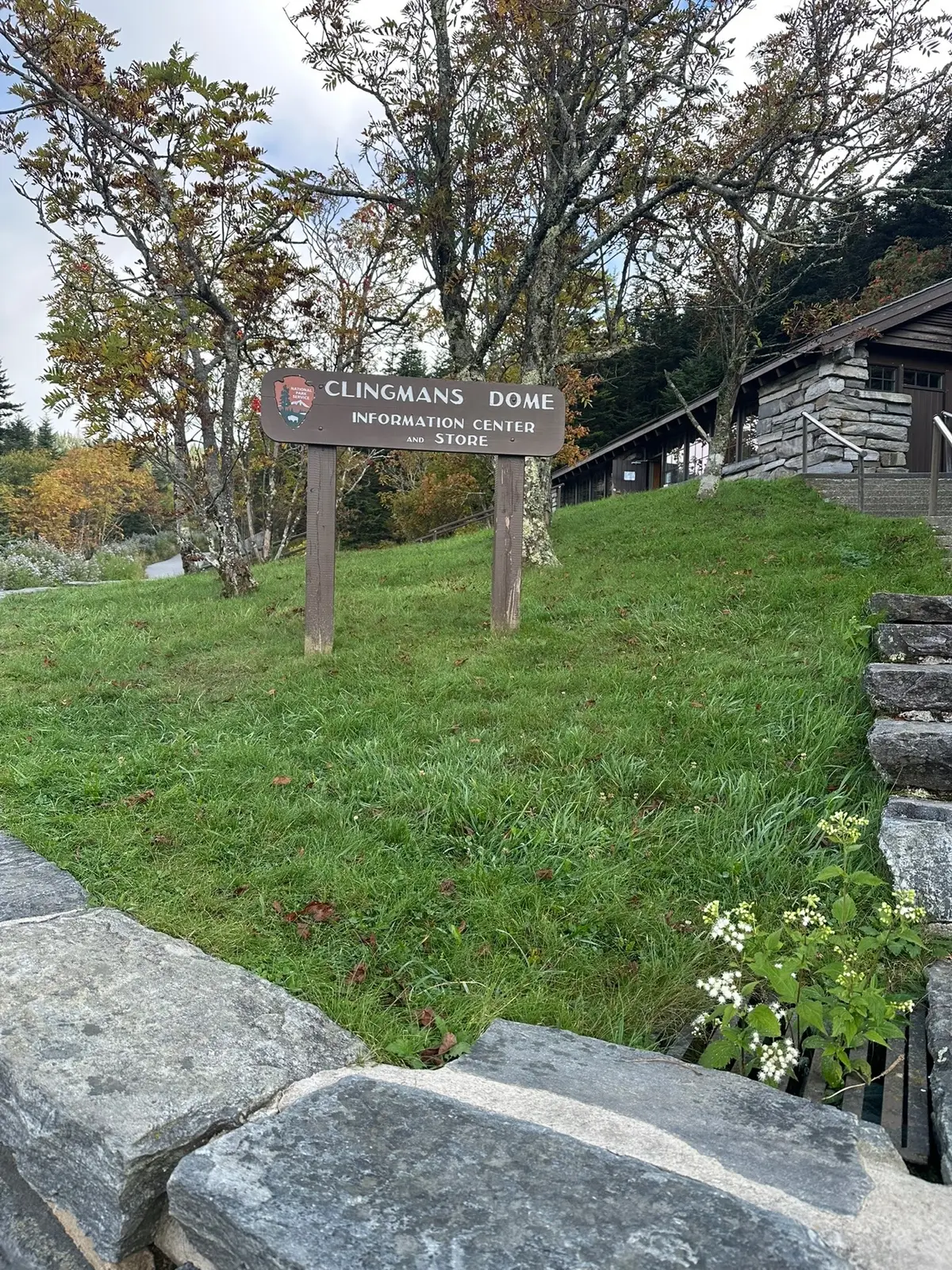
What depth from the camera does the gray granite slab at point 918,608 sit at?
473cm

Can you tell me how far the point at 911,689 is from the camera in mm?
3967

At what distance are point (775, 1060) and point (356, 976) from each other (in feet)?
4.31

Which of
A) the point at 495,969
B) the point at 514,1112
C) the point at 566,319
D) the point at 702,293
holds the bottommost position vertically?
the point at 495,969

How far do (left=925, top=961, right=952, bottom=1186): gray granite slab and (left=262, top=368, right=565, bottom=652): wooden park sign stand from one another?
14.7 ft

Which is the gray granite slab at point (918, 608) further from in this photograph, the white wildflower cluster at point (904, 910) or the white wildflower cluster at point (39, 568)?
the white wildflower cluster at point (39, 568)

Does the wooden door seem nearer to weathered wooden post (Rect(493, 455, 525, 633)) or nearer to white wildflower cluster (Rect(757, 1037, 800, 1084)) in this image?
weathered wooden post (Rect(493, 455, 525, 633))

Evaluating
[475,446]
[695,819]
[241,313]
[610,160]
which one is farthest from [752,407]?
[695,819]

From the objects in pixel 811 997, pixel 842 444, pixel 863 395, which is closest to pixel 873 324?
pixel 863 395

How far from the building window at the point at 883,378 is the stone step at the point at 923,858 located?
54.2 ft

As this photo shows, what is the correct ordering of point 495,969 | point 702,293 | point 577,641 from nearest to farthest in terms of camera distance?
point 495,969 < point 577,641 < point 702,293

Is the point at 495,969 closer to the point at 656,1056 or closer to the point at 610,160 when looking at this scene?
the point at 656,1056

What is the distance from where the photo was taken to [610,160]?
11.6 m

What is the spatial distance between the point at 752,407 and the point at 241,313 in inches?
622

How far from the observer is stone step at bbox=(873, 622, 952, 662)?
446 centimetres
